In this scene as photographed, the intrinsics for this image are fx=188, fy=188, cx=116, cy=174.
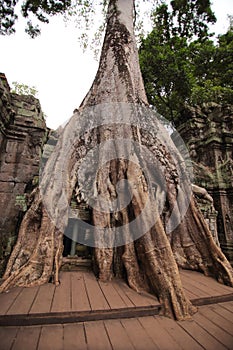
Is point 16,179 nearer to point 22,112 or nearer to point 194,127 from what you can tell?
point 22,112

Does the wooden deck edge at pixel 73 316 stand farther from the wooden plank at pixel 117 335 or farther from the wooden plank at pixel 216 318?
the wooden plank at pixel 216 318

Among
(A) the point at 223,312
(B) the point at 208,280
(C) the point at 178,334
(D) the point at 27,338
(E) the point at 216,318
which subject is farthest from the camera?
(B) the point at 208,280

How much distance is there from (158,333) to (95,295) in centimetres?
65

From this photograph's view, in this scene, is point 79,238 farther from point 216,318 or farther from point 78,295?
point 216,318

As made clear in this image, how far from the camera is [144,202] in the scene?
7.34 ft

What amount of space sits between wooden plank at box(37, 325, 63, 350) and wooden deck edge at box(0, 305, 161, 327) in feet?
0.17

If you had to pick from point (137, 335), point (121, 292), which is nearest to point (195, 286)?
point (121, 292)

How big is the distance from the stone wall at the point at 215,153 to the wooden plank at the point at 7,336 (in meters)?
4.34

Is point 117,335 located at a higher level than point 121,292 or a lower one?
lower

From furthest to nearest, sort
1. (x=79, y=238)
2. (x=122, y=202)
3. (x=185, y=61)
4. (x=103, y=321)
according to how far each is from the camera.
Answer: (x=185, y=61), (x=79, y=238), (x=122, y=202), (x=103, y=321)

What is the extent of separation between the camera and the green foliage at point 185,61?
A: 7738 mm

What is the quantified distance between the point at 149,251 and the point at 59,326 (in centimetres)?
105

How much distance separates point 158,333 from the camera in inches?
52.4

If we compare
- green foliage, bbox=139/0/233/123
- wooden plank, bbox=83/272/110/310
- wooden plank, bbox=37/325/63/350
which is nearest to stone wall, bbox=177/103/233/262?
green foliage, bbox=139/0/233/123
